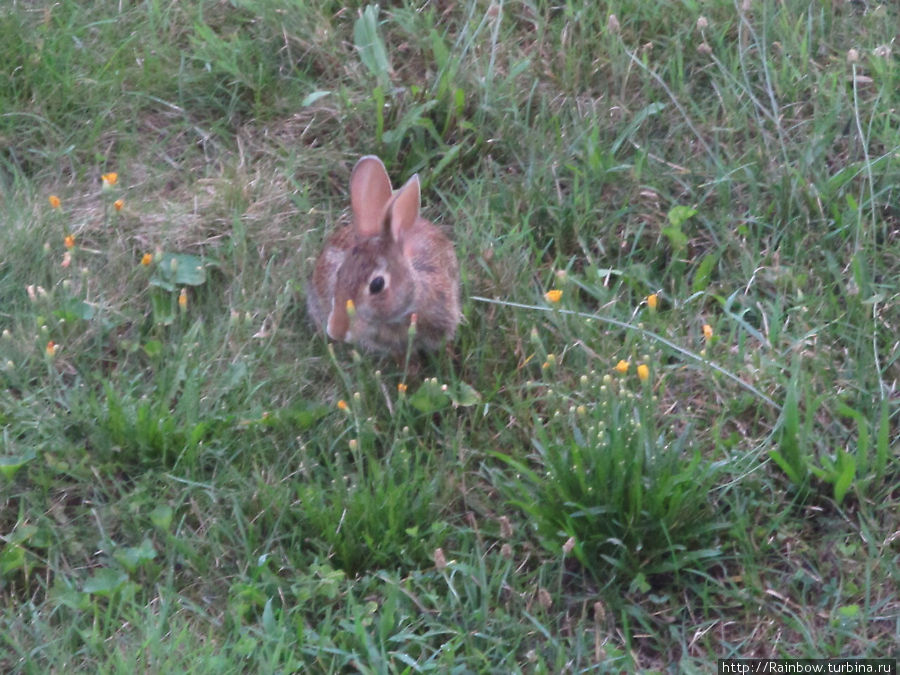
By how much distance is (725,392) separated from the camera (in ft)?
13.6

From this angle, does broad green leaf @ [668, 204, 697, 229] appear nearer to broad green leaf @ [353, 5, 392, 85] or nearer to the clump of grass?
the clump of grass

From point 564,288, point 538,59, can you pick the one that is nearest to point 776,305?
point 564,288

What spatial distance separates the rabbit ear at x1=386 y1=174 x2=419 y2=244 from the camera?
Result: 4.43 m

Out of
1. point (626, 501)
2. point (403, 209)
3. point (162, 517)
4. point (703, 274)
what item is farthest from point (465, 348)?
point (162, 517)

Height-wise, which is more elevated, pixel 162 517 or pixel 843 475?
pixel 843 475

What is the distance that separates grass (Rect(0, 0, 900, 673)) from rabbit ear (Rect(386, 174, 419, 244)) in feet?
1.05

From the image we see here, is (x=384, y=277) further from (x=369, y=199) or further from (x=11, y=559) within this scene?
(x=11, y=559)

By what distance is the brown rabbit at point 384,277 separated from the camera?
4328 millimetres

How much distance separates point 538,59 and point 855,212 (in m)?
1.58

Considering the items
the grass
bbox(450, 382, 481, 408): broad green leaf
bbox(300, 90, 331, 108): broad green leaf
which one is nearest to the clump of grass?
the grass

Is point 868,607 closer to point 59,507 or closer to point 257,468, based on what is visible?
point 257,468

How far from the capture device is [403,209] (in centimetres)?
449

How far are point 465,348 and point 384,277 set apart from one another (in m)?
0.41

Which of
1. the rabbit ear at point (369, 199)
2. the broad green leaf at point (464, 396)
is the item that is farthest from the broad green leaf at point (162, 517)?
the rabbit ear at point (369, 199)
